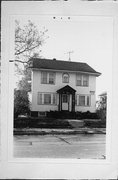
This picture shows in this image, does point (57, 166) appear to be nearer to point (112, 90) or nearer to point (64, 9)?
point (112, 90)

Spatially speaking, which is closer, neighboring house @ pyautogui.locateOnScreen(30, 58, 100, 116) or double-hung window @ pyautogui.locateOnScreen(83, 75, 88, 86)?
neighboring house @ pyautogui.locateOnScreen(30, 58, 100, 116)

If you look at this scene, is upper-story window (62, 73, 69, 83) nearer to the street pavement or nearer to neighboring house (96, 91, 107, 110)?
neighboring house (96, 91, 107, 110)

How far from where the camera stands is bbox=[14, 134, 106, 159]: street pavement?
297 centimetres

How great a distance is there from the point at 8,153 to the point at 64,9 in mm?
1701

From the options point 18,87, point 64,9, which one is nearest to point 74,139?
point 18,87

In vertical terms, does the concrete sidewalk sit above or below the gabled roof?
below

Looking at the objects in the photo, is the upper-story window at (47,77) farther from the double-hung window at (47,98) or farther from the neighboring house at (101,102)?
the neighboring house at (101,102)

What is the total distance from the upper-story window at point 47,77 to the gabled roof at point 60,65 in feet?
0.30

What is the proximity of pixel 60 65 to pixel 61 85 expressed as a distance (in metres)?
0.35

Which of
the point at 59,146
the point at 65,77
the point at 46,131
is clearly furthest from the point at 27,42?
the point at 59,146

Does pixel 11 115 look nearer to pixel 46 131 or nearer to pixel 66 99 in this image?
pixel 66 99

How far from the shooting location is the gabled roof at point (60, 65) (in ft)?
10.3

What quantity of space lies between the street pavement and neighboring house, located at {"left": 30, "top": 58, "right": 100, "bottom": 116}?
1.42ft

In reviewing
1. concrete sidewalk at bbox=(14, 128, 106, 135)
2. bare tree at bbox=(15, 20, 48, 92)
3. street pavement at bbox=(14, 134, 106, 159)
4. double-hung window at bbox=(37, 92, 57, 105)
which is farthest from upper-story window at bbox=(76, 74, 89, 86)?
street pavement at bbox=(14, 134, 106, 159)
